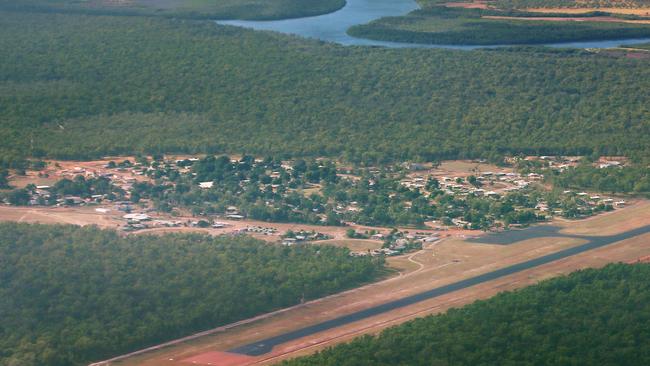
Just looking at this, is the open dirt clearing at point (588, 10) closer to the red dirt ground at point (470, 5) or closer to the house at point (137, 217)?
the red dirt ground at point (470, 5)

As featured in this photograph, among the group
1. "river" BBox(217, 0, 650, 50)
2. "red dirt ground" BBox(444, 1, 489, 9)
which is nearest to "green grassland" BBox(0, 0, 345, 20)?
"river" BBox(217, 0, 650, 50)

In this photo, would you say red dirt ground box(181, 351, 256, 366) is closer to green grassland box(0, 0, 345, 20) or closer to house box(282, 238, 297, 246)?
house box(282, 238, 297, 246)

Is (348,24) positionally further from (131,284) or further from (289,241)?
(131,284)

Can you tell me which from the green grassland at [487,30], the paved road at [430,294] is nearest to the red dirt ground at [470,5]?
the green grassland at [487,30]

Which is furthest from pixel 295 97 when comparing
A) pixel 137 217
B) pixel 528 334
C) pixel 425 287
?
pixel 528 334

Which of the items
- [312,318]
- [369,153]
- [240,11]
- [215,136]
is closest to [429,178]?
[369,153]

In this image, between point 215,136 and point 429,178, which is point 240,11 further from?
point 429,178
